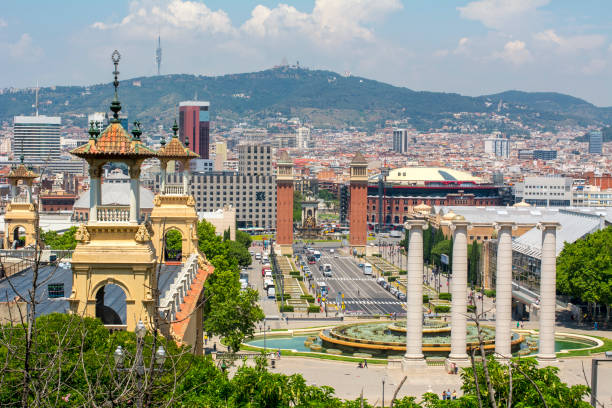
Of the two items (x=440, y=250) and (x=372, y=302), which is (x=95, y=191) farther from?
(x=440, y=250)

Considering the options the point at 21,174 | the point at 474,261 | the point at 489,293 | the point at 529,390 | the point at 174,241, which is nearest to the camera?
the point at 529,390

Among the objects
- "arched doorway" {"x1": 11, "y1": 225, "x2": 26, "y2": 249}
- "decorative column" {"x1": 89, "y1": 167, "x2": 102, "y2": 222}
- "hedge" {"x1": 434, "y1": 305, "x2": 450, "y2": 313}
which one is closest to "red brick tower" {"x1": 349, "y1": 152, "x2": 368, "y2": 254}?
"hedge" {"x1": 434, "y1": 305, "x2": 450, "y2": 313}

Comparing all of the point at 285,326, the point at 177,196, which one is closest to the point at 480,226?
the point at 285,326

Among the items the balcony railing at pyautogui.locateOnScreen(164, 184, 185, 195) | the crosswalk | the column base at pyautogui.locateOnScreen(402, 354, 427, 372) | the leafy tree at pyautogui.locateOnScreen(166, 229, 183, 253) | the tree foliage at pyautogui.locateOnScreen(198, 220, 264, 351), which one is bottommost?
the crosswalk

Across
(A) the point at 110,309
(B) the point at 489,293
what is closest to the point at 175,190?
(A) the point at 110,309

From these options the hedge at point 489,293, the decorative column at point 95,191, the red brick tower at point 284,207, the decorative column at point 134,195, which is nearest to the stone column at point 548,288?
the decorative column at point 134,195

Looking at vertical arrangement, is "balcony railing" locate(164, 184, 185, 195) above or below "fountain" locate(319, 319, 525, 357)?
Result: above

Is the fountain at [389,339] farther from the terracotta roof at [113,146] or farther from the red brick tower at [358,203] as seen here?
the red brick tower at [358,203]

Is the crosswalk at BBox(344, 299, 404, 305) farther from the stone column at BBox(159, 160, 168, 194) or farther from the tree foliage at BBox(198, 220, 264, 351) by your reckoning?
the stone column at BBox(159, 160, 168, 194)
